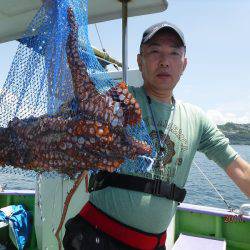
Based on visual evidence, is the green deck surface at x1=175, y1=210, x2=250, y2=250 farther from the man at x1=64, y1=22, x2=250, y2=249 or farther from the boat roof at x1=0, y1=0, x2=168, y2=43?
the boat roof at x1=0, y1=0, x2=168, y2=43

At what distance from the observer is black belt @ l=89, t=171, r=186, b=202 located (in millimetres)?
2420

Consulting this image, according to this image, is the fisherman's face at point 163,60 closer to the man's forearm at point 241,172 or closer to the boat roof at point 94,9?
the boat roof at point 94,9

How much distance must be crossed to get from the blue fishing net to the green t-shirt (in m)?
0.27

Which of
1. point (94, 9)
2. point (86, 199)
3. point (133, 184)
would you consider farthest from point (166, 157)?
point (86, 199)

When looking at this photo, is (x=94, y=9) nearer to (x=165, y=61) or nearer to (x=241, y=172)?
(x=165, y=61)

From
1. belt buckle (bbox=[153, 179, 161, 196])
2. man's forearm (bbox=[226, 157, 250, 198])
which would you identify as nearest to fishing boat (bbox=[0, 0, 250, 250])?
belt buckle (bbox=[153, 179, 161, 196])

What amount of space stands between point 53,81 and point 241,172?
5.19 ft

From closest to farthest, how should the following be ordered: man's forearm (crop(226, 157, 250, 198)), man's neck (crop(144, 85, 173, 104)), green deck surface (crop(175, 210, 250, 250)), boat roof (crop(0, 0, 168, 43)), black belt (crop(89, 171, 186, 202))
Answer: black belt (crop(89, 171, 186, 202)) < man's neck (crop(144, 85, 173, 104)) < man's forearm (crop(226, 157, 250, 198)) < boat roof (crop(0, 0, 168, 43)) < green deck surface (crop(175, 210, 250, 250))

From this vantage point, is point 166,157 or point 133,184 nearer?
point 133,184

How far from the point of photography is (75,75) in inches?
84.1

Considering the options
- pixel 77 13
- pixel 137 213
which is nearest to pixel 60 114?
pixel 77 13

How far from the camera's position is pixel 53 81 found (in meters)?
2.42

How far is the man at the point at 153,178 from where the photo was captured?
2441 mm

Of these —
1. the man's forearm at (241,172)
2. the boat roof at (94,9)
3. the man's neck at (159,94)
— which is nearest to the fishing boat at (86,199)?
the boat roof at (94,9)
